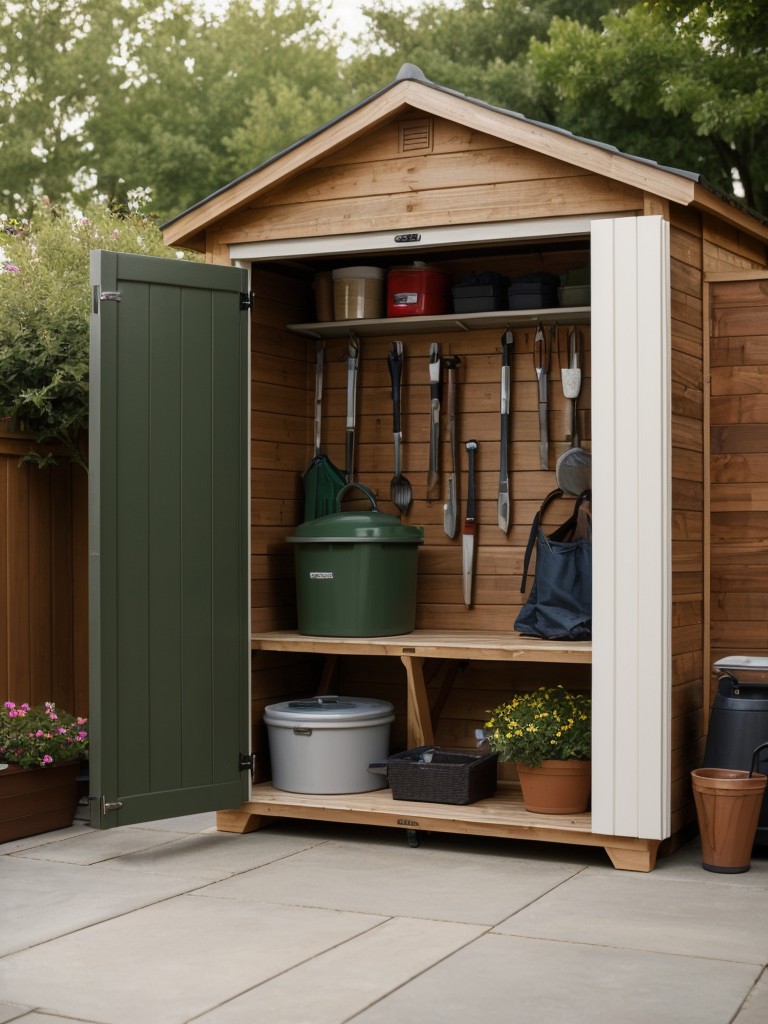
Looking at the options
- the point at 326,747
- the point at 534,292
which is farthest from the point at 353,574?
the point at 534,292

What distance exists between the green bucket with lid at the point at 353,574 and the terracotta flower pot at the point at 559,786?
88 cm

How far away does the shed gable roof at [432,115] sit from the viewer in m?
4.74

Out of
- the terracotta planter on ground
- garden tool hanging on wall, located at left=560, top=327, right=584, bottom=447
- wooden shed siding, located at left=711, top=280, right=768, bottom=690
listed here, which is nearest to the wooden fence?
the terracotta planter on ground

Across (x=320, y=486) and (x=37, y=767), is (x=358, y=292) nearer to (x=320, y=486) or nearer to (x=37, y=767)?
(x=320, y=486)

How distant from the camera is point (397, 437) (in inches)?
236

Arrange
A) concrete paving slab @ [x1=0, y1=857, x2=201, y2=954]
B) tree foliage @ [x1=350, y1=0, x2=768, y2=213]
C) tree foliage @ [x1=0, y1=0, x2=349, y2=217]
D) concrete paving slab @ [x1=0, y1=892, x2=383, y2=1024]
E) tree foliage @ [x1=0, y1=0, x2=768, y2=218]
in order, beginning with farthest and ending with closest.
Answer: tree foliage @ [x1=0, y1=0, x2=349, y2=217], tree foliage @ [x1=0, y1=0, x2=768, y2=218], tree foliage @ [x1=350, y1=0, x2=768, y2=213], concrete paving slab @ [x1=0, y1=857, x2=201, y2=954], concrete paving slab @ [x1=0, y1=892, x2=383, y2=1024]

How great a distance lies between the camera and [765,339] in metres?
5.18

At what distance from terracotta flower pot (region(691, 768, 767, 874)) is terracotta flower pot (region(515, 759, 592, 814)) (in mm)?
451

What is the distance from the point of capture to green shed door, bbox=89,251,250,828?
482cm

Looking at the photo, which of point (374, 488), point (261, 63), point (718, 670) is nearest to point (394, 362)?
point (374, 488)

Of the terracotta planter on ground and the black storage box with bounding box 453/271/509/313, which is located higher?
the black storage box with bounding box 453/271/509/313

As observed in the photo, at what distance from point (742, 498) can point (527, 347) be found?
47.0 inches

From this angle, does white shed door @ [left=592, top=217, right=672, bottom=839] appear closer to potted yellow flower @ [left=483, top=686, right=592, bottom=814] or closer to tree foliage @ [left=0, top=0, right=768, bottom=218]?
potted yellow flower @ [left=483, top=686, right=592, bottom=814]

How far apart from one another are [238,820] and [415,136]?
285cm
